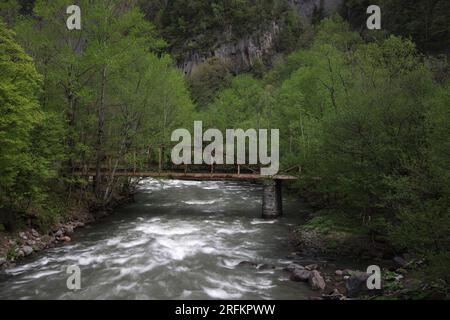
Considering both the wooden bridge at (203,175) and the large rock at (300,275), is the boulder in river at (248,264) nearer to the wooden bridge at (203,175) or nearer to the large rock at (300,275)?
the large rock at (300,275)

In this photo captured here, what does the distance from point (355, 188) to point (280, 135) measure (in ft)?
51.5

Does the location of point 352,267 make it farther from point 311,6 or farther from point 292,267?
point 311,6

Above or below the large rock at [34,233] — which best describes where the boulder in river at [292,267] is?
below

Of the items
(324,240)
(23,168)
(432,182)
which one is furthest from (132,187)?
(432,182)

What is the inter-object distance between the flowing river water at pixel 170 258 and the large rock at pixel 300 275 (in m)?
0.27

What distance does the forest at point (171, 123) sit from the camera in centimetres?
1238

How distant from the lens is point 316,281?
1300 cm

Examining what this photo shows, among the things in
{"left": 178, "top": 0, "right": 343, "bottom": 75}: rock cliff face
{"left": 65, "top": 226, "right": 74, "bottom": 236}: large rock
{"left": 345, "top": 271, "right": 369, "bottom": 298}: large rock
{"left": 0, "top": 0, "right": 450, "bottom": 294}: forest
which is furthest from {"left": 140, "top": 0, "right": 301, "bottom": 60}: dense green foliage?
{"left": 345, "top": 271, "right": 369, "bottom": 298}: large rock

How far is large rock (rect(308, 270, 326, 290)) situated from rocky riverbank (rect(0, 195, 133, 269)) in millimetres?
11160

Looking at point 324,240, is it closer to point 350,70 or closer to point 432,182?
point 432,182

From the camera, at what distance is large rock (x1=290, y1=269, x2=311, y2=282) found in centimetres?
1353

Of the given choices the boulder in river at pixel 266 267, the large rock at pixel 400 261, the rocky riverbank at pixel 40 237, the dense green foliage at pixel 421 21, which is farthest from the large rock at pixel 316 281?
the dense green foliage at pixel 421 21

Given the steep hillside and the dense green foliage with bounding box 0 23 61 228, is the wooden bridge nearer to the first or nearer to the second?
the dense green foliage with bounding box 0 23 61 228

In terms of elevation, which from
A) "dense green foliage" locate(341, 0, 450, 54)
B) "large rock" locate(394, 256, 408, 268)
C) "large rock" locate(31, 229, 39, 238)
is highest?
"dense green foliage" locate(341, 0, 450, 54)
